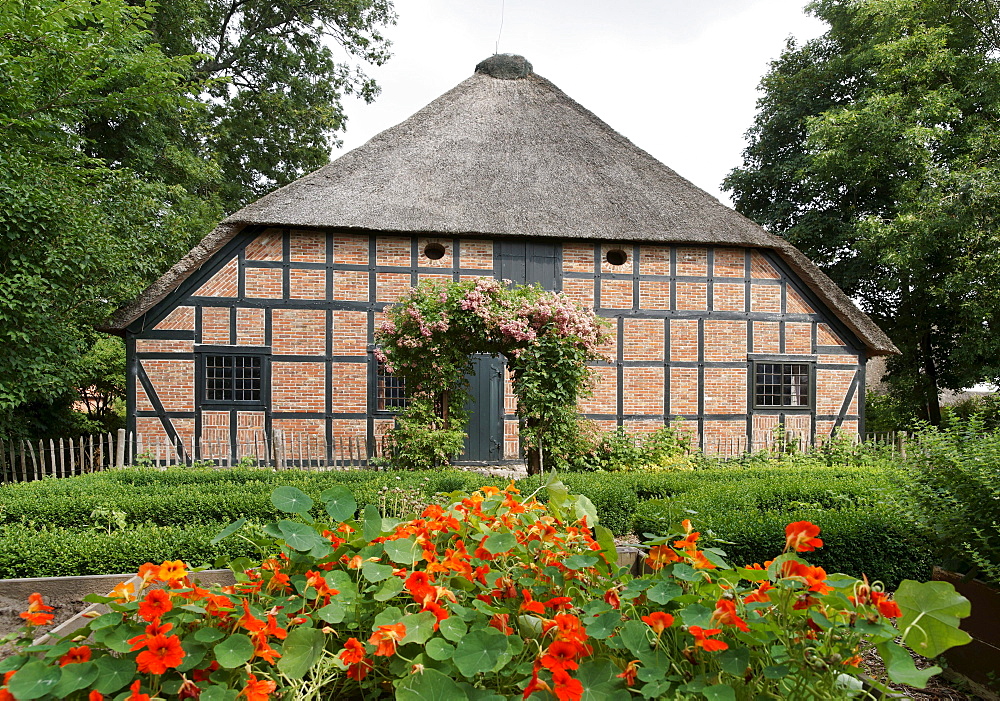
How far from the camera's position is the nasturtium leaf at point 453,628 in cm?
129

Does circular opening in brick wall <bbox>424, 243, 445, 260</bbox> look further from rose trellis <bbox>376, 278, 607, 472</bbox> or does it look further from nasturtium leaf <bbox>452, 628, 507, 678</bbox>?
nasturtium leaf <bbox>452, 628, 507, 678</bbox>

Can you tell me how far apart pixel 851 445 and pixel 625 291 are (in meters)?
4.60

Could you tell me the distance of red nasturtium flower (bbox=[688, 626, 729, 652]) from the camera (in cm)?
120

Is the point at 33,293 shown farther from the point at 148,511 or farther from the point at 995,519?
the point at 995,519

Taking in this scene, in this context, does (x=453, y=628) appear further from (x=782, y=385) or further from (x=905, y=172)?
(x=905, y=172)

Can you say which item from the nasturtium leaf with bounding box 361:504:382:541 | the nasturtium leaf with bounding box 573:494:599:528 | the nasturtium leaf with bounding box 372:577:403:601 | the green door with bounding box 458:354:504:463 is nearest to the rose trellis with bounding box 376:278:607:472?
the green door with bounding box 458:354:504:463

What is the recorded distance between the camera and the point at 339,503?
164cm

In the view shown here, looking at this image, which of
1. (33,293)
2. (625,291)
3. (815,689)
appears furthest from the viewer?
(625,291)

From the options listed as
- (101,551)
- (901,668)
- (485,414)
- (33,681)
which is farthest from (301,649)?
(485,414)

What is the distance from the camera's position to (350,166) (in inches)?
439

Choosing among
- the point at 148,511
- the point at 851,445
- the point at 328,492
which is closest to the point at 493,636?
the point at 328,492

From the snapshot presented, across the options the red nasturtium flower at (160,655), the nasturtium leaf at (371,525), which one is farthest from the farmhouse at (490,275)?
the red nasturtium flower at (160,655)

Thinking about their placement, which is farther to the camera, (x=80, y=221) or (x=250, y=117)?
(x=250, y=117)

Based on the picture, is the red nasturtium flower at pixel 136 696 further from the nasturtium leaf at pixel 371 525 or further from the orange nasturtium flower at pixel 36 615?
the nasturtium leaf at pixel 371 525
